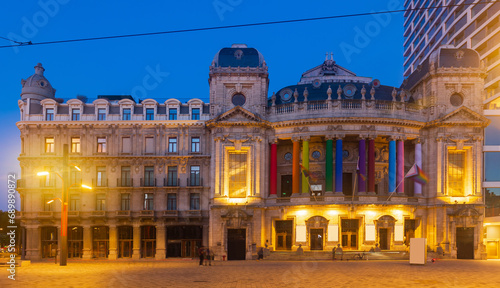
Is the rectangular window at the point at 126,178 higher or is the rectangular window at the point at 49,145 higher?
the rectangular window at the point at 49,145

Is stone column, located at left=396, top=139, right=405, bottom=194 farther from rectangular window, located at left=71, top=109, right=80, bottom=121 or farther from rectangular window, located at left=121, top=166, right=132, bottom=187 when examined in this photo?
rectangular window, located at left=71, top=109, right=80, bottom=121

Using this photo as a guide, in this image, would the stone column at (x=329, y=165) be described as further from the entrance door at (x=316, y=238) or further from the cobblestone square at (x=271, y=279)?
the cobblestone square at (x=271, y=279)

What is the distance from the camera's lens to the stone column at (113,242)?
67.1 meters

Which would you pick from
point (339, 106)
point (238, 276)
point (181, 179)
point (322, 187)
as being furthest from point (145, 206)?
point (238, 276)

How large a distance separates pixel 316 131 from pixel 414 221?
56.8ft

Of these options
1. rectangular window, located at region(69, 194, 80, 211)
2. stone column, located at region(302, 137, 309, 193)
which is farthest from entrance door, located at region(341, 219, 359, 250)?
rectangular window, located at region(69, 194, 80, 211)

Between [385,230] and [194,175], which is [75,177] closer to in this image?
[194,175]

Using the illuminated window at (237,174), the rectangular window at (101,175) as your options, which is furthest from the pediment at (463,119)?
the rectangular window at (101,175)

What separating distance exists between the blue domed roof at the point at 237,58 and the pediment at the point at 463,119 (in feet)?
80.6

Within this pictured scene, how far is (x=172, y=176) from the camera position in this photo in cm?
6975

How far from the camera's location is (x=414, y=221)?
66000 mm

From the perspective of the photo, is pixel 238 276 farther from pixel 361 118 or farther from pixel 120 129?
pixel 120 129

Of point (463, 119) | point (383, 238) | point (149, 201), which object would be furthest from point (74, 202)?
point (463, 119)

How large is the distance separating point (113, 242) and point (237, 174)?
18904 mm
